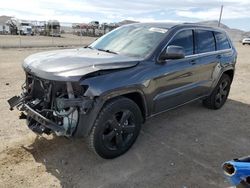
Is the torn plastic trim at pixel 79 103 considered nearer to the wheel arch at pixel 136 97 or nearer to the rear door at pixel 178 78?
the wheel arch at pixel 136 97

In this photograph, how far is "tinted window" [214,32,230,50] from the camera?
6.26 m

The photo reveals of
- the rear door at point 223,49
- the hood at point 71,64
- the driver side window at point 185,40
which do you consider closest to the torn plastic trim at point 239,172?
the hood at point 71,64

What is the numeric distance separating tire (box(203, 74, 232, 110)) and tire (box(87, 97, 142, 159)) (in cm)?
269

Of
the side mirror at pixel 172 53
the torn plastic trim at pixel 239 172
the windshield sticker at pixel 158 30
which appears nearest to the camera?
the torn plastic trim at pixel 239 172

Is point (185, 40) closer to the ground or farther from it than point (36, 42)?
farther from it

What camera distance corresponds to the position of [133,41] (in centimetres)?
489

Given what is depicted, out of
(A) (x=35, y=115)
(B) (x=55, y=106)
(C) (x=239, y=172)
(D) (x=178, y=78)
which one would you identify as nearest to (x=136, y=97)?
(D) (x=178, y=78)

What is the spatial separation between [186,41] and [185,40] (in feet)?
0.13

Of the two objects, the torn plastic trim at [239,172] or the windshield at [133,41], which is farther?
the windshield at [133,41]

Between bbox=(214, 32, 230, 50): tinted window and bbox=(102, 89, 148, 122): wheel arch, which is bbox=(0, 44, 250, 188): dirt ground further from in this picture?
bbox=(214, 32, 230, 50): tinted window

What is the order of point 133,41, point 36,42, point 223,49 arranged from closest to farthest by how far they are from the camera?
point 133,41
point 223,49
point 36,42

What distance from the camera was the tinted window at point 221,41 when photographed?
6258 mm

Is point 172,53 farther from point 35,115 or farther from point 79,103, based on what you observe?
point 35,115

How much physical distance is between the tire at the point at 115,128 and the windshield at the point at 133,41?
2.94ft
